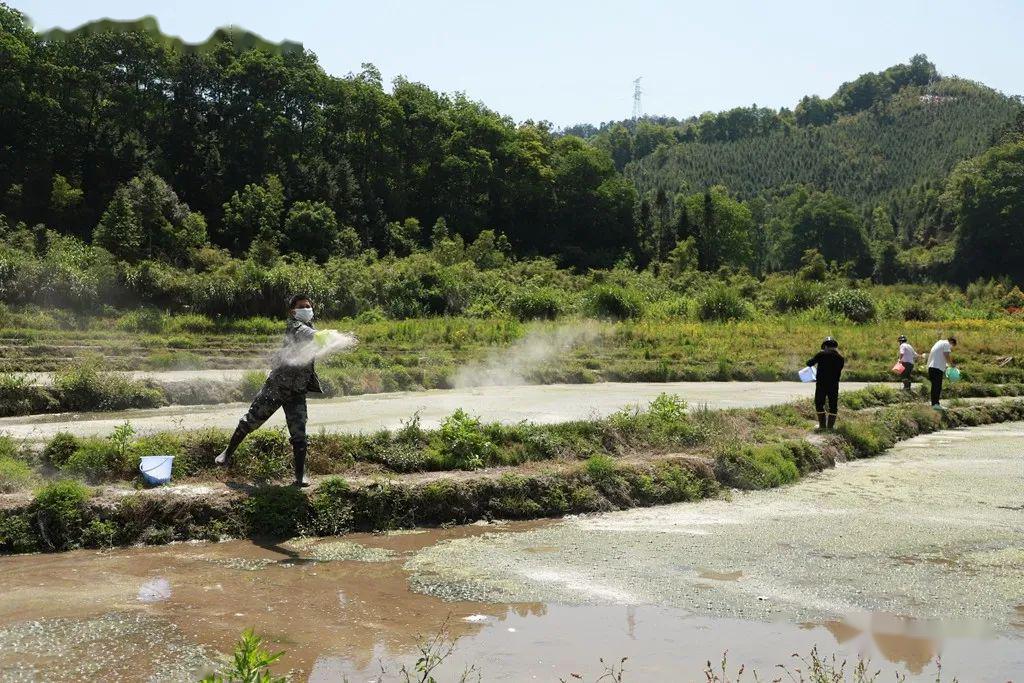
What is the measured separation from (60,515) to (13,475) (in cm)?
119

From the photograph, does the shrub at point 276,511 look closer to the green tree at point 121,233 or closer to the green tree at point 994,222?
the green tree at point 121,233

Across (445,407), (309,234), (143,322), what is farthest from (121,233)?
(445,407)

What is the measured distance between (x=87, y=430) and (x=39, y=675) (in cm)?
1026

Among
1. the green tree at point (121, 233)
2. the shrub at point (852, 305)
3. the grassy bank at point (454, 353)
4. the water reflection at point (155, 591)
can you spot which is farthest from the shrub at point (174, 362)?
the shrub at point (852, 305)

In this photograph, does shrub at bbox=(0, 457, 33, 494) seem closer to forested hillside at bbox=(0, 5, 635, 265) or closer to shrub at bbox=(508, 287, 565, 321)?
shrub at bbox=(508, 287, 565, 321)

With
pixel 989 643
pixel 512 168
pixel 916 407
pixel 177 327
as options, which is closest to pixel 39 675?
pixel 989 643

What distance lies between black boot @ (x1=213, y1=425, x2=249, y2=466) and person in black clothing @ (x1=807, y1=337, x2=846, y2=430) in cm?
1054

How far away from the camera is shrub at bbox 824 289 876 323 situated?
55062 millimetres

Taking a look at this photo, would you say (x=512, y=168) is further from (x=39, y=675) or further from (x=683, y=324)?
(x=39, y=675)

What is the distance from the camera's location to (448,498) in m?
11.6

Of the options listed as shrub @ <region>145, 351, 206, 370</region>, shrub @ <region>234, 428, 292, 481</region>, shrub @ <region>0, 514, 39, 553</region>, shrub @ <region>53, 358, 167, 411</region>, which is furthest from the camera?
shrub @ <region>145, 351, 206, 370</region>

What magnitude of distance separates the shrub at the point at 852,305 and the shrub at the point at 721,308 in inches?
231

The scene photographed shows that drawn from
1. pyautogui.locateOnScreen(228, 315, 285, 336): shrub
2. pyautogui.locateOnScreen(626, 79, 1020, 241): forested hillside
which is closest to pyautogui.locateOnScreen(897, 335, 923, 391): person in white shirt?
pyautogui.locateOnScreen(228, 315, 285, 336): shrub

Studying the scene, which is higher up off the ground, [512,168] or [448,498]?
[512,168]
